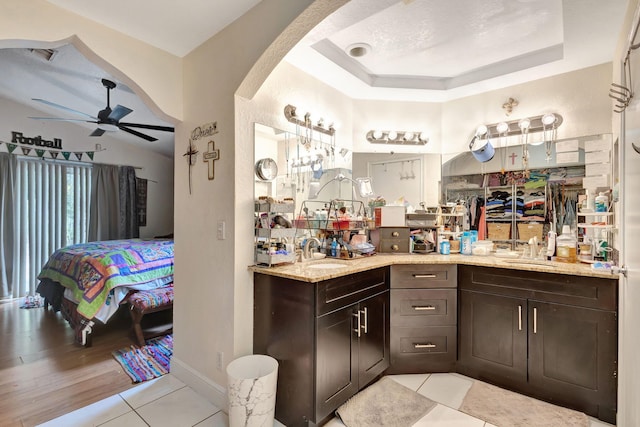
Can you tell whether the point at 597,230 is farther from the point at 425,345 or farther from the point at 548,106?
the point at 425,345

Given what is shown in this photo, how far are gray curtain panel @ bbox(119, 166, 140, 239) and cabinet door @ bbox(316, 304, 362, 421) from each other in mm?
5478

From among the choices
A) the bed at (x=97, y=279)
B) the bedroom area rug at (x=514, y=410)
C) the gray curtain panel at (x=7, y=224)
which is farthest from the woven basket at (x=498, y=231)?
the gray curtain panel at (x=7, y=224)

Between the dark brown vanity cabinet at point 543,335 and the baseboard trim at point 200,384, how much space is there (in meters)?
1.80

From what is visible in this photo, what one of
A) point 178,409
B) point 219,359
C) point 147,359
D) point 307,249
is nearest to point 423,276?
point 307,249

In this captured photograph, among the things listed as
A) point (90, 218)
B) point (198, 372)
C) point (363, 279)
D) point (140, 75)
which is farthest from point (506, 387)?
point (90, 218)

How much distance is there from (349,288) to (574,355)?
1.48 meters

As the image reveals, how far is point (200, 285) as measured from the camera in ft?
7.36

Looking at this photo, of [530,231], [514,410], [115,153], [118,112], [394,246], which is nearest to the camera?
[514,410]

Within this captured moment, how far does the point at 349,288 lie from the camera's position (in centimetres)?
200

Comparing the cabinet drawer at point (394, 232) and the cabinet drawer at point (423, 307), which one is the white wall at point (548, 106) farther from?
the cabinet drawer at point (423, 307)

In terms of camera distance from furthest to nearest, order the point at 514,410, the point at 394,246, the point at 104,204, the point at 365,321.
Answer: the point at 104,204 → the point at 394,246 → the point at 365,321 → the point at 514,410

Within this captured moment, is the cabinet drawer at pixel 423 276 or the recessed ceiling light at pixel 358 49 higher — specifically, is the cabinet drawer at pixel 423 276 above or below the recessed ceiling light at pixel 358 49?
below

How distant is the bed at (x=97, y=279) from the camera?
2.94m

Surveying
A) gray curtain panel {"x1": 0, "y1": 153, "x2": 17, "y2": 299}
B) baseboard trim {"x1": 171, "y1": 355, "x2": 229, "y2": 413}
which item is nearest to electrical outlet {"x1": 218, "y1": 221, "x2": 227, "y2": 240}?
baseboard trim {"x1": 171, "y1": 355, "x2": 229, "y2": 413}
